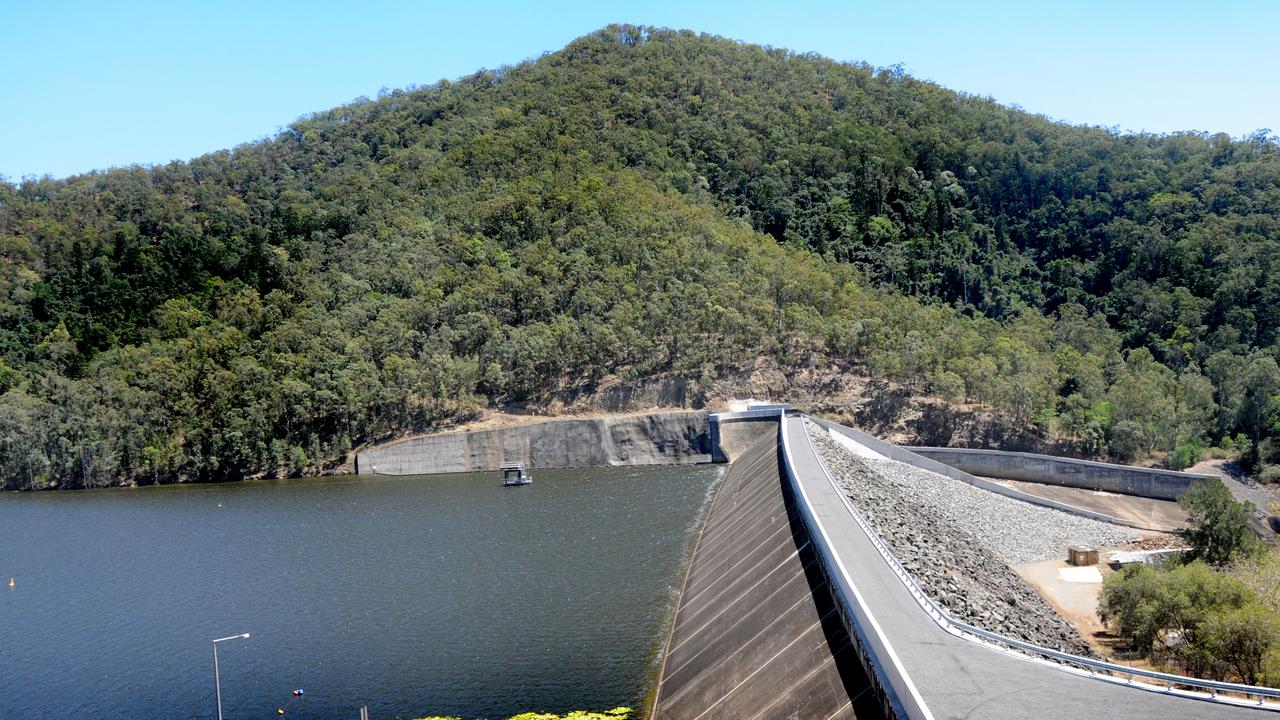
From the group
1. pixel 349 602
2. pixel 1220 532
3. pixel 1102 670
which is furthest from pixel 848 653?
pixel 349 602

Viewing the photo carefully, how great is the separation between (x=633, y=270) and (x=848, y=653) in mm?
81906

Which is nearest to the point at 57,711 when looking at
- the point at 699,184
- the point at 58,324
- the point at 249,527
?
the point at 249,527

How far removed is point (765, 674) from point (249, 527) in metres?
46.6

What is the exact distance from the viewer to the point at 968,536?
5134cm

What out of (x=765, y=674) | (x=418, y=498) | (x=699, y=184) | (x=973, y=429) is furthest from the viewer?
(x=699, y=184)

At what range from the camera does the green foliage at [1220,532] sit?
1670 inches

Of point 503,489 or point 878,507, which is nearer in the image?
point 878,507

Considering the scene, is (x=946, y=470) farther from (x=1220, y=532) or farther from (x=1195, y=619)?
(x=1195, y=619)

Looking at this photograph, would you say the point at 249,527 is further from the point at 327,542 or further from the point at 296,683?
the point at 296,683

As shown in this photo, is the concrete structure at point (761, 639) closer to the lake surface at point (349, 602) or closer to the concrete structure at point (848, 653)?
the concrete structure at point (848, 653)

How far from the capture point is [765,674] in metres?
28.0

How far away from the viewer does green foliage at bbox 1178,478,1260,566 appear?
139 ft

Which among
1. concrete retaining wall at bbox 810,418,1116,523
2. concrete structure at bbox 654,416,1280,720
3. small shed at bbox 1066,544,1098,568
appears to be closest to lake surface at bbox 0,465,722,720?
concrete structure at bbox 654,416,1280,720

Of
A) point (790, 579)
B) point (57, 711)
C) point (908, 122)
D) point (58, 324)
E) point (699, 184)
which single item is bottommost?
point (57, 711)
